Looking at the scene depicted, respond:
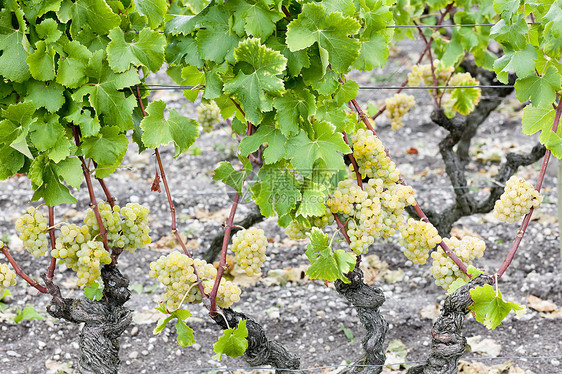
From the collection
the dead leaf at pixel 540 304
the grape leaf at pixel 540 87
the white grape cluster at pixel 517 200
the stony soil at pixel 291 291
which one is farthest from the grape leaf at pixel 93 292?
the dead leaf at pixel 540 304

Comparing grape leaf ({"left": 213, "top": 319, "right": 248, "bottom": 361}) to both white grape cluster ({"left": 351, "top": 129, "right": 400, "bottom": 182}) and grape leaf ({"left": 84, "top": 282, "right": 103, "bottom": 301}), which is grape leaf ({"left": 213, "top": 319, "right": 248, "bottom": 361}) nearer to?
grape leaf ({"left": 84, "top": 282, "right": 103, "bottom": 301})

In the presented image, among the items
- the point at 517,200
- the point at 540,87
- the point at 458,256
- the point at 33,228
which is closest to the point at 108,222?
the point at 33,228

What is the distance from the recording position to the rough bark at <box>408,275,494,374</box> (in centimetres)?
203

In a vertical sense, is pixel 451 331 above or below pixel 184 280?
below

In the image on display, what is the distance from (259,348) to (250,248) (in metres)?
0.50

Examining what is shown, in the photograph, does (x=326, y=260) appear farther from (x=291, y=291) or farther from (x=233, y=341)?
(x=291, y=291)

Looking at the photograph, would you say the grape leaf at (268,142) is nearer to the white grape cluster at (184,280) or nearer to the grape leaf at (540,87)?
the white grape cluster at (184,280)

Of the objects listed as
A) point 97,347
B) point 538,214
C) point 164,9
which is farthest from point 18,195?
point 538,214

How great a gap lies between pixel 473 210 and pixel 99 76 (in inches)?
95.3

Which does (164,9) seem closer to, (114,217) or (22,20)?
(22,20)

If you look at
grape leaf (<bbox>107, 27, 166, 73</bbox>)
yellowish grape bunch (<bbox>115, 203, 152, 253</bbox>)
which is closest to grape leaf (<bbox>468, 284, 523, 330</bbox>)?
yellowish grape bunch (<bbox>115, 203, 152, 253</bbox>)

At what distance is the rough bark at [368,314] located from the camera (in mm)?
2209

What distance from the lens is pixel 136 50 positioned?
1.87 metres

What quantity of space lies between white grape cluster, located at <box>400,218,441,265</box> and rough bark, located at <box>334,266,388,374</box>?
22 centimetres
